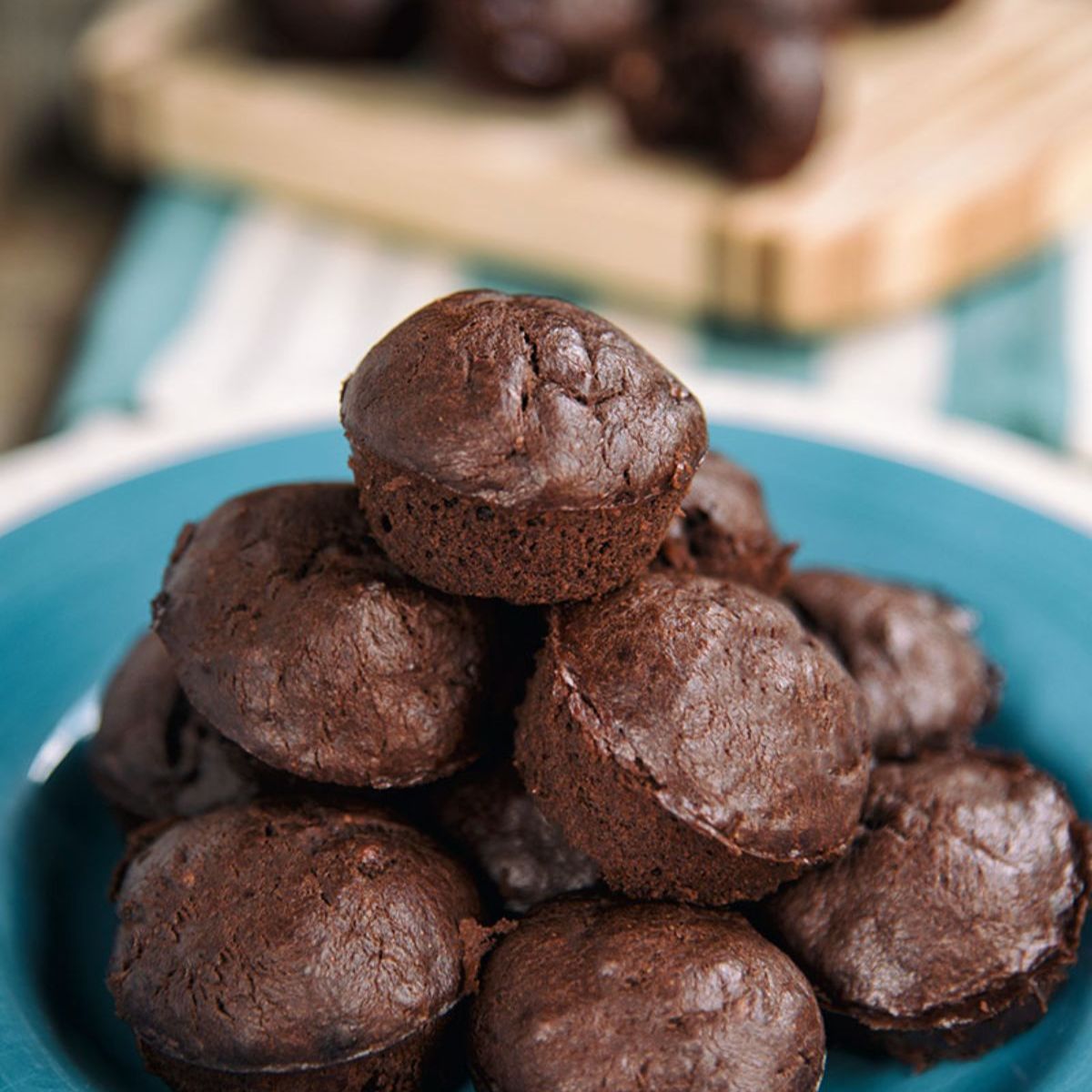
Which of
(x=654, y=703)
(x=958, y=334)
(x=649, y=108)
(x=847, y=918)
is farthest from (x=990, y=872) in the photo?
(x=649, y=108)

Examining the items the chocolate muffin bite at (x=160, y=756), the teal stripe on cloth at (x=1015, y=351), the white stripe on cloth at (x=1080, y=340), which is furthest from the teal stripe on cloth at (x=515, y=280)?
the chocolate muffin bite at (x=160, y=756)

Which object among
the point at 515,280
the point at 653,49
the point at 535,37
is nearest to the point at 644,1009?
the point at 515,280

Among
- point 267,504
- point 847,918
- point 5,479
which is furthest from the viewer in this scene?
point 5,479

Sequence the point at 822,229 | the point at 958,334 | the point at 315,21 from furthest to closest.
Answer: the point at 315,21
the point at 958,334
the point at 822,229

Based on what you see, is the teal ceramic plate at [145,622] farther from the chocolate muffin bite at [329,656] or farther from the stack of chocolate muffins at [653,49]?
the stack of chocolate muffins at [653,49]

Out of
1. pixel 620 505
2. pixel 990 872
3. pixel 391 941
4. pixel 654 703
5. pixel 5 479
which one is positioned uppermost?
pixel 620 505

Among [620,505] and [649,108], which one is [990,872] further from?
[649,108]

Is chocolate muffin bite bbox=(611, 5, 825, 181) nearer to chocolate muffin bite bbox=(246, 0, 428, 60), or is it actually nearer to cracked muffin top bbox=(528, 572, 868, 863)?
chocolate muffin bite bbox=(246, 0, 428, 60)
